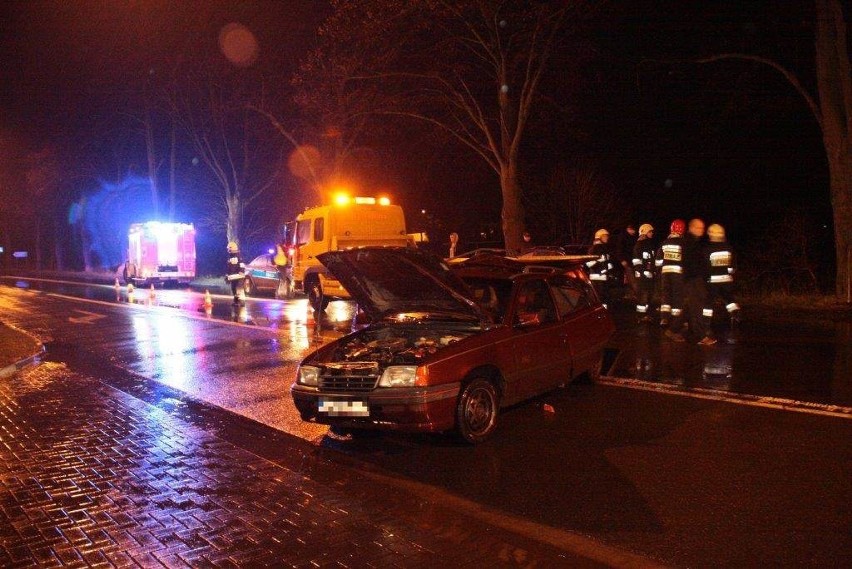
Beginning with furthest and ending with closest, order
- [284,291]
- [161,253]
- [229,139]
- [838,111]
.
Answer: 1. [229,139]
2. [161,253]
3. [284,291]
4. [838,111]

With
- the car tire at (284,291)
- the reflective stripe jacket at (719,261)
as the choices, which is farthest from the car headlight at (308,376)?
the car tire at (284,291)

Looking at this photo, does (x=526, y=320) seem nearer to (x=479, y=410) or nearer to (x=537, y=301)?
(x=537, y=301)

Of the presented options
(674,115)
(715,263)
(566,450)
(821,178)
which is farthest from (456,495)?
(821,178)

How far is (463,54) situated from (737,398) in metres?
15.0

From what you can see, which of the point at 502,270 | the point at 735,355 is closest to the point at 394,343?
the point at 502,270

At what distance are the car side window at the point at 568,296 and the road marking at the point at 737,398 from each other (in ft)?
3.73

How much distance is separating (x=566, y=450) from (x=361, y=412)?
1.77 meters

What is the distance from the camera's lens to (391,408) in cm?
615

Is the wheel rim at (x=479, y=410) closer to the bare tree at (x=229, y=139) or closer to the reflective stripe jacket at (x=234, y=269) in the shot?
the reflective stripe jacket at (x=234, y=269)

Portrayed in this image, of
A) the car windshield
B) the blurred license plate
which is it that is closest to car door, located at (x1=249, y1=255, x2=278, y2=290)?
the car windshield

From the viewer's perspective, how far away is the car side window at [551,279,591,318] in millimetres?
8055

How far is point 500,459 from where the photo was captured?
20.5 ft

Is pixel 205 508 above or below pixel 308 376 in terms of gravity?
below

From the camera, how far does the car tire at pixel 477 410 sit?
6.41m
